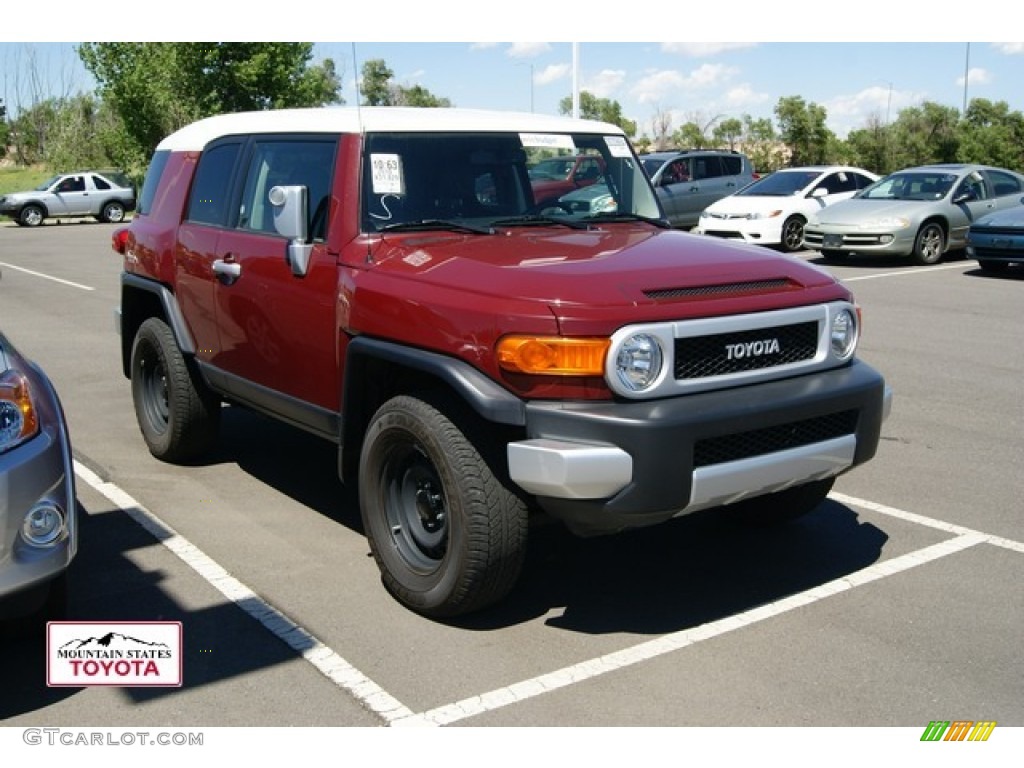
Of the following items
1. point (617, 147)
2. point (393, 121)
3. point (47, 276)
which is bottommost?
point (47, 276)

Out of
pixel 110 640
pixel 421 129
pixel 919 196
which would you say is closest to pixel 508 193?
pixel 421 129

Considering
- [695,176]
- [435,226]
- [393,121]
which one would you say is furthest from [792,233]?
[435,226]

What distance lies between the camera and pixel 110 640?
12.9 feet

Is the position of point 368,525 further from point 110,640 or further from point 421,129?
point 421,129

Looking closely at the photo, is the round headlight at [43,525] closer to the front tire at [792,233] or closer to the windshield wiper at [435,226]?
the windshield wiper at [435,226]

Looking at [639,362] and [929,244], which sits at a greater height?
[639,362]

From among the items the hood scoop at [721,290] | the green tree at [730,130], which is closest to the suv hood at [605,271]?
the hood scoop at [721,290]

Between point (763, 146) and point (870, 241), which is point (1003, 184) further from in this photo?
point (763, 146)

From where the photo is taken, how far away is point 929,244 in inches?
657

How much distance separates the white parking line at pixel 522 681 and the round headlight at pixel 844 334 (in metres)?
1.00

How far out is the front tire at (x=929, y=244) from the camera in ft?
54.1

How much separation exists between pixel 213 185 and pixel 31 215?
3122cm

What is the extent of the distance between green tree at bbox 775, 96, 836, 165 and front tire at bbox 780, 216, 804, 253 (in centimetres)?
2079

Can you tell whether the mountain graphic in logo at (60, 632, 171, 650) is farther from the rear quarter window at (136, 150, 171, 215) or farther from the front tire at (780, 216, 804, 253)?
the front tire at (780, 216, 804, 253)
